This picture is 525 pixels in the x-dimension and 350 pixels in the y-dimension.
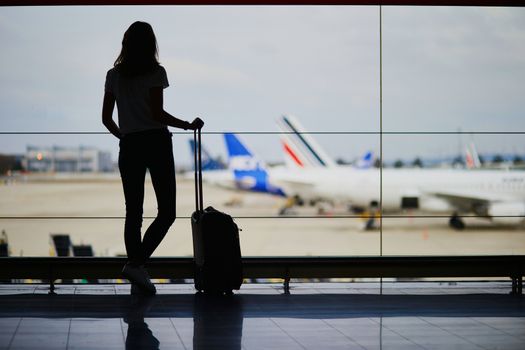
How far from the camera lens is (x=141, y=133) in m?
2.90

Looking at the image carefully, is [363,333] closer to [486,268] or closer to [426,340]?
[426,340]

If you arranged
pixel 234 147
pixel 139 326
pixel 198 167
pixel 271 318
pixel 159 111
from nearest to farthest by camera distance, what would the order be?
pixel 139 326 → pixel 271 318 → pixel 159 111 → pixel 198 167 → pixel 234 147

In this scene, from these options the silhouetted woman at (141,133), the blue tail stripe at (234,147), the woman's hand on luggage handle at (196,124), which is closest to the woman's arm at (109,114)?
the silhouetted woman at (141,133)

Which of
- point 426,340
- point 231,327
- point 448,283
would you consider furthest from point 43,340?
point 448,283

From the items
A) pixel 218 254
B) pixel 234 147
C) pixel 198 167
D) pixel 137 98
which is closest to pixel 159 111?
pixel 137 98

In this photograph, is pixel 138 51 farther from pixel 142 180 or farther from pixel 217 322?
pixel 217 322

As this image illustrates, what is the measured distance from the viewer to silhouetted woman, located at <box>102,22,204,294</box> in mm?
2880

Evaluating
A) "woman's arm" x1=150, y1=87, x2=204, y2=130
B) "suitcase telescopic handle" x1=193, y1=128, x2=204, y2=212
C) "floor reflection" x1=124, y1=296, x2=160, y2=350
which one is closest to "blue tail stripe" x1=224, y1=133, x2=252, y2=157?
"suitcase telescopic handle" x1=193, y1=128, x2=204, y2=212

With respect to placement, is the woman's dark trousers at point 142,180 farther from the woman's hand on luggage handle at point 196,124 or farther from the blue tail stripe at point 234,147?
the blue tail stripe at point 234,147

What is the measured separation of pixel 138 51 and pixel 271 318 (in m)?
1.10

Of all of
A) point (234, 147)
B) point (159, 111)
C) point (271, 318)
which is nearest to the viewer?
point (271, 318)

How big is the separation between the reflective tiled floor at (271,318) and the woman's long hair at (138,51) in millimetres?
840

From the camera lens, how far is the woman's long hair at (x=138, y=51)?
9.36 ft

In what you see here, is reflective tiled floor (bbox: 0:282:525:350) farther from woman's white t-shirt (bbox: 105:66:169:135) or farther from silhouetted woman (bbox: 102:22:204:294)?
woman's white t-shirt (bbox: 105:66:169:135)
